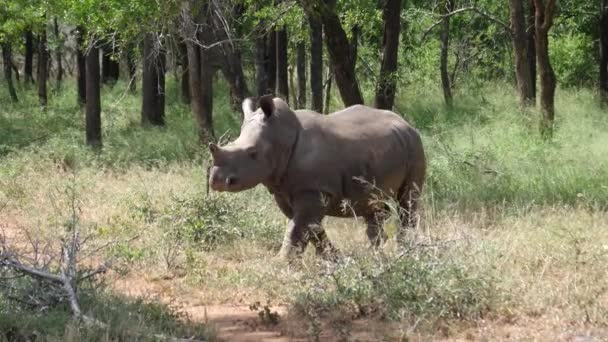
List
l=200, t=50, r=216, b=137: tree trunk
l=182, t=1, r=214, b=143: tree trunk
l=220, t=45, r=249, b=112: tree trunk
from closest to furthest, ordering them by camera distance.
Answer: l=182, t=1, r=214, b=143: tree trunk < l=220, t=45, r=249, b=112: tree trunk < l=200, t=50, r=216, b=137: tree trunk

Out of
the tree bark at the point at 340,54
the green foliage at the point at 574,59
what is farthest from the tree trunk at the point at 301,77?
the green foliage at the point at 574,59

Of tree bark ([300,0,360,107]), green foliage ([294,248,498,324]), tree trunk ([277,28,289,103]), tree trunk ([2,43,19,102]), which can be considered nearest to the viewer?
green foliage ([294,248,498,324])

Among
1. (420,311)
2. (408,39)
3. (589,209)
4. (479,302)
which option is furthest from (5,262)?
(408,39)

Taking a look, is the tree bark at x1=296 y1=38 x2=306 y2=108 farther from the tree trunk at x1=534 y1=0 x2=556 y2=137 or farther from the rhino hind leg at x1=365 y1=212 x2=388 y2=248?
the rhino hind leg at x1=365 y1=212 x2=388 y2=248

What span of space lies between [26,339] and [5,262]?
992mm

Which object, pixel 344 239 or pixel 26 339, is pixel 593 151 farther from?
pixel 26 339

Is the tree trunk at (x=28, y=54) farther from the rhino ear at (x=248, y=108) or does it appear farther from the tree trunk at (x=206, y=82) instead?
the rhino ear at (x=248, y=108)

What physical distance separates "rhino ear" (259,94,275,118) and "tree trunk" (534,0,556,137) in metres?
7.50

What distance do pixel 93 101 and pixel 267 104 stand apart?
10.8 m

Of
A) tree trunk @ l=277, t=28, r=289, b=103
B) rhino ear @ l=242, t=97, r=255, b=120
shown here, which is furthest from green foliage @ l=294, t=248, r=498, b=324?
tree trunk @ l=277, t=28, r=289, b=103

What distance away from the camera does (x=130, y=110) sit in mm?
25938

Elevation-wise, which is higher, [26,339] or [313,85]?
[313,85]

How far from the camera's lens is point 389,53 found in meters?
14.9

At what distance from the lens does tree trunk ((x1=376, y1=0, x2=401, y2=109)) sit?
47.8ft
